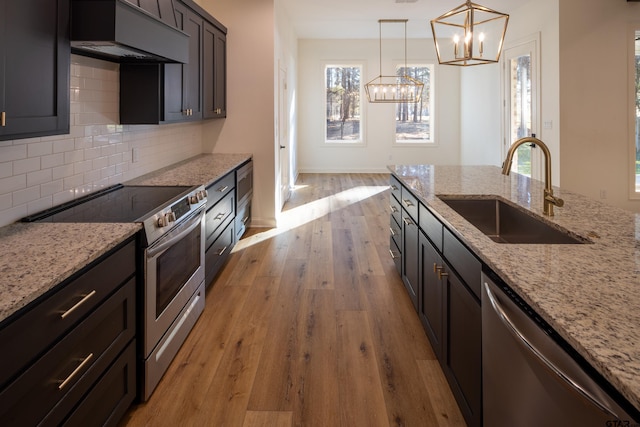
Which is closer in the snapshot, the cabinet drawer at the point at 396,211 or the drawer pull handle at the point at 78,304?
the drawer pull handle at the point at 78,304

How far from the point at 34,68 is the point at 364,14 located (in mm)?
6778

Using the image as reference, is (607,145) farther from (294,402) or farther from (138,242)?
(138,242)

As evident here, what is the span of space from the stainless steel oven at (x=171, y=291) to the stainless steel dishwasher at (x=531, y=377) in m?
1.46

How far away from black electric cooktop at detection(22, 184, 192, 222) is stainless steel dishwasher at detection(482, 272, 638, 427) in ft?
5.03

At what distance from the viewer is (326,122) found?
1085 cm

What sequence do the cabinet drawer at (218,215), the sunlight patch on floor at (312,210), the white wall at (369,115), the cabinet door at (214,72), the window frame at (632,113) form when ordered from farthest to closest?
1. the white wall at (369,115)
2. the window frame at (632,113)
3. the sunlight patch on floor at (312,210)
4. the cabinet door at (214,72)
5. the cabinet drawer at (218,215)

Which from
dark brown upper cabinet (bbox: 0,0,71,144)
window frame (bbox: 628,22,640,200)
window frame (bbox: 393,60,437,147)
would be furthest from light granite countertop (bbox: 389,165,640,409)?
window frame (bbox: 393,60,437,147)

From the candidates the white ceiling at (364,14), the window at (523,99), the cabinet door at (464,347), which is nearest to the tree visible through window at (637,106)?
the window at (523,99)

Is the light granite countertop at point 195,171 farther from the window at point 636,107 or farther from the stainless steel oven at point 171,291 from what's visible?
the window at point 636,107

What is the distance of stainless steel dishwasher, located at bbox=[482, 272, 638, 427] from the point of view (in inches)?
35.4

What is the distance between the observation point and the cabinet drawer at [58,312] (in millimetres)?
1200

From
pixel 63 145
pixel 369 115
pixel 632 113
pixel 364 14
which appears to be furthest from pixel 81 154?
pixel 369 115

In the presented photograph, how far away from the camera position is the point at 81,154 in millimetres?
2836

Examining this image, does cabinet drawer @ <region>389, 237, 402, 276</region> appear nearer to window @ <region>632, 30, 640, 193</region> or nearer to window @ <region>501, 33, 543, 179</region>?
window @ <region>501, 33, 543, 179</region>
